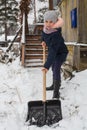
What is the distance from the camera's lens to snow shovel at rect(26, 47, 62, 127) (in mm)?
5891

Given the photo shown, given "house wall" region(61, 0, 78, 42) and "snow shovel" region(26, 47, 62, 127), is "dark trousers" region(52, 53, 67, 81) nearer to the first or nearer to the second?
"snow shovel" region(26, 47, 62, 127)

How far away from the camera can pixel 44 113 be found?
5945mm

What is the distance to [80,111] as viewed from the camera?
6.07 metres

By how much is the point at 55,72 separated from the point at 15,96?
3.98 feet

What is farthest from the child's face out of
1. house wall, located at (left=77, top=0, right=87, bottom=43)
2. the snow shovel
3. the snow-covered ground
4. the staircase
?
the staircase

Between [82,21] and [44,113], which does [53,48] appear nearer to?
[44,113]

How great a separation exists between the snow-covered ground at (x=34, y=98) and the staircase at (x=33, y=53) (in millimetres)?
4226

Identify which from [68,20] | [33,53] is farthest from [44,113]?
[33,53]

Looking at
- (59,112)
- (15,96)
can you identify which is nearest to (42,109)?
(59,112)

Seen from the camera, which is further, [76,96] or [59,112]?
[76,96]

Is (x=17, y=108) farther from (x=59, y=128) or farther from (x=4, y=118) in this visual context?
(x=59, y=128)

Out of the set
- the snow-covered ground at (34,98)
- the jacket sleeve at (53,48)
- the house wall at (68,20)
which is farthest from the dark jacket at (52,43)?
the house wall at (68,20)

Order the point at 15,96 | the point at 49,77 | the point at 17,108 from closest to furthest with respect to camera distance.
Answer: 1. the point at 17,108
2. the point at 15,96
3. the point at 49,77

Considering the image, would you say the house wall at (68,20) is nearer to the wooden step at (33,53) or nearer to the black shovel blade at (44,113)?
the wooden step at (33,53)
